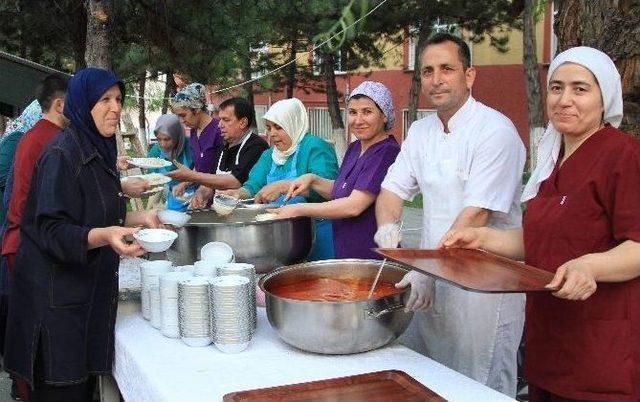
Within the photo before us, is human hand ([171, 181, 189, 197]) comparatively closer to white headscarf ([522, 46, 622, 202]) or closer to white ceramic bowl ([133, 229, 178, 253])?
white ceramic bowl ([133, 229, 178, 253])

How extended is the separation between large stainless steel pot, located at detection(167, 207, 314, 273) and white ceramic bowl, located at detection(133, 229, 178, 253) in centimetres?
36

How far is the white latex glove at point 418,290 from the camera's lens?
1.85 meters

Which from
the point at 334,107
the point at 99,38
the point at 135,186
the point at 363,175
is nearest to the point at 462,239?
the point at 363,175

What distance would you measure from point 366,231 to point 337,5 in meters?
4.93

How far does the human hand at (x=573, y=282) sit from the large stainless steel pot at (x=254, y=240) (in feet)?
3.57

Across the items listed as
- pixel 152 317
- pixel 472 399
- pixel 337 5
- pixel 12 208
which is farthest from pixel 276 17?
pixel 472 399

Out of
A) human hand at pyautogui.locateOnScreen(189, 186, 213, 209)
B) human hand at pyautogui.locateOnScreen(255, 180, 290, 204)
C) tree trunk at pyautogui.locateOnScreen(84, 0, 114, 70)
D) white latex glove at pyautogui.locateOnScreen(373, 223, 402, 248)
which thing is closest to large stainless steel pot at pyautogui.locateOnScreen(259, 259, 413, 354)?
white latex glove at pyautogui.locateOnScreen(373, 223, 402, 248)

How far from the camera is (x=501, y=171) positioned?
204cm

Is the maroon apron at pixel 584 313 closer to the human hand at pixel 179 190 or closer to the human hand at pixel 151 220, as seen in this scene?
the human hand at pixel 151 220

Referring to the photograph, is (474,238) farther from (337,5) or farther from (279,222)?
(337,5)

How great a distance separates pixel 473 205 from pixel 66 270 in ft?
3.94

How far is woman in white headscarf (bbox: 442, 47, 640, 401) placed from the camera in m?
1.63

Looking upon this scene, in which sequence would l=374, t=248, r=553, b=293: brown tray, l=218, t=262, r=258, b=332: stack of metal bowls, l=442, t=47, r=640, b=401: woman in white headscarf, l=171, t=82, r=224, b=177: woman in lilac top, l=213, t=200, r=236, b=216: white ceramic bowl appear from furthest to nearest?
l=171, t=82, r=224, b=177: woman in lilac top → l=213, t=200, r=236, b=216: white ceramic bowl → l=218, t=262, r=258, b=332: stack of metal bowls → l=442, t=47, r=640, b=401: woman in white headscarf → l=374, t=248, r=553, b=293: brown tray

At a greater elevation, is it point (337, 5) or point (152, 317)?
point (337, 5)
